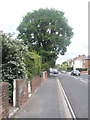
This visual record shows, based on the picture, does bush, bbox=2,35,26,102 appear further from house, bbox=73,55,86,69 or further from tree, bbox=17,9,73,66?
house, bbox=73,55,86,69

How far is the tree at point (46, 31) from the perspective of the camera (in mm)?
57938

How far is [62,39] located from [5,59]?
152 feet

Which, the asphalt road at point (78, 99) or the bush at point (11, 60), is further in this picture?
the bush at point (11, 60)

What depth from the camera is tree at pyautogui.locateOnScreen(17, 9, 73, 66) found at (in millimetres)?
57938

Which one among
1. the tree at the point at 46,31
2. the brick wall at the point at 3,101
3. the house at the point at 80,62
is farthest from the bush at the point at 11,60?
the house at the point at 80,62

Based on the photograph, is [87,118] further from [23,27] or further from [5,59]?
[23,27]

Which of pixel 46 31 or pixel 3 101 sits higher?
pixel 46 31

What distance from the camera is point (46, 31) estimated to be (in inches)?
2315

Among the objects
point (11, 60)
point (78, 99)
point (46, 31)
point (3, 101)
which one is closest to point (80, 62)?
point (46, 31)

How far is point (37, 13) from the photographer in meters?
59.8

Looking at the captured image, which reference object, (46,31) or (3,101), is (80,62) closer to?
(46,31)

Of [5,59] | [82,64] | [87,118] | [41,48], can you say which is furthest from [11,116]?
[82,64]

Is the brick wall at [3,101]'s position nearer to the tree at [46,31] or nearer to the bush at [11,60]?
the bush at [11,60]

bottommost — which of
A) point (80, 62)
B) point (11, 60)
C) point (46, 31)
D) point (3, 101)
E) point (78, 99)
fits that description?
point (78, 99)
